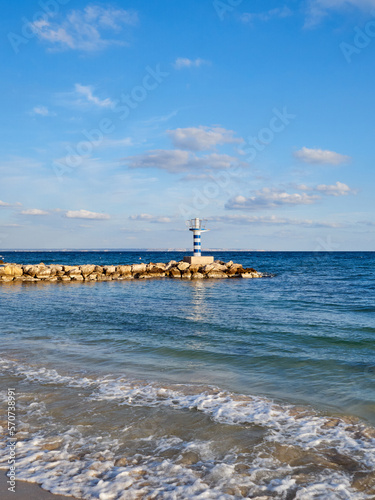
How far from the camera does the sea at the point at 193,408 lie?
4.13m

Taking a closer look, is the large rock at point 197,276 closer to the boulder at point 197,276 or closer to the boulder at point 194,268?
the boulder at point 197,276

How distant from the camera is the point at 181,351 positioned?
32.3 ft

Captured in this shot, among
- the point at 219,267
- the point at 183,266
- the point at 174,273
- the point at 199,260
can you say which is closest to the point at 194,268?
the point at 183,266

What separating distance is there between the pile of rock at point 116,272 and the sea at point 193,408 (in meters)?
21.5

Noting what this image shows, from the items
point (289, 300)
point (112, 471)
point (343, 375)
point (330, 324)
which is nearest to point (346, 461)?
point (112, 471)

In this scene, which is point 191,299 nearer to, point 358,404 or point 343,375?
point 343,375

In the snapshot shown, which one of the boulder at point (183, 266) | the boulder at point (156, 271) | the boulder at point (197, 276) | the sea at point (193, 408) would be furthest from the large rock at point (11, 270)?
the sea at point (193, 408)

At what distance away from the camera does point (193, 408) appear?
6.08m

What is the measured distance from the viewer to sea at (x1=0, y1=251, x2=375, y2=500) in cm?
413

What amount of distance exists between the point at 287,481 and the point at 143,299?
17310 millimetres

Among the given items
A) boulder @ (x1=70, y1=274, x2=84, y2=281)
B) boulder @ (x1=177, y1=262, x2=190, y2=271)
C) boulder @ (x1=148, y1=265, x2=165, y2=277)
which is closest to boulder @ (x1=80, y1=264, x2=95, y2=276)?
boulder @ (x1=70, y1=274, x2=84, y2=281)

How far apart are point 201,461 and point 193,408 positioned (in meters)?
1.60

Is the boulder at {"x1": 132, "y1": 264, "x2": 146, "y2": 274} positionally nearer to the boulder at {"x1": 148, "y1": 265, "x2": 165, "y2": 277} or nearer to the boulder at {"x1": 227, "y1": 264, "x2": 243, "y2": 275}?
the boulder at {"x1": 148, "y1": 265, "x2": 165, "y2": 277}

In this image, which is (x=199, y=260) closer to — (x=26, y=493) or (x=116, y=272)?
(x=116, y=272)
